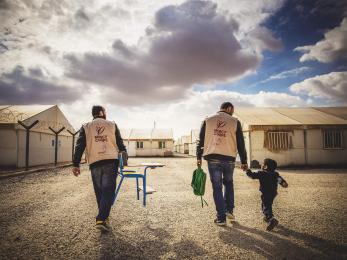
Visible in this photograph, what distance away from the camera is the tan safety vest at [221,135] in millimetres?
3999

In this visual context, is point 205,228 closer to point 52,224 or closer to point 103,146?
point 103,146

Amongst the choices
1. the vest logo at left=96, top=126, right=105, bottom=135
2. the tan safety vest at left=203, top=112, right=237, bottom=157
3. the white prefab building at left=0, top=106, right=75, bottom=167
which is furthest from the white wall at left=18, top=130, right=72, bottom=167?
the tan safety vest at left=203, top=112, right=237, bottom=157

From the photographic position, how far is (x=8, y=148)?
14.8m

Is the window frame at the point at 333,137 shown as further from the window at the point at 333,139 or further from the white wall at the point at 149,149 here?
the white wall at the point at 149,149

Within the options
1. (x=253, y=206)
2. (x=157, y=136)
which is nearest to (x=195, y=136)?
(x=157, y=136)

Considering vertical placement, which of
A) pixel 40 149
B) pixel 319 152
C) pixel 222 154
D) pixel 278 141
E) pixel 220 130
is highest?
pixel 220 130

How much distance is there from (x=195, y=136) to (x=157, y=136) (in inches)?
244

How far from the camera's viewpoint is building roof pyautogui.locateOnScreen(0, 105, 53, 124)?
15.2m

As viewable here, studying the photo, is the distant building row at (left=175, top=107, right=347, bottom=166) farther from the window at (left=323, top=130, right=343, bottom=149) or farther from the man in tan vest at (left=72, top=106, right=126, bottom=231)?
the man in tan vest at (left=72, top=106, right=126, bottom=231)

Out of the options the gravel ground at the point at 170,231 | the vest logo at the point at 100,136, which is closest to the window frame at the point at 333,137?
the gravel ground at the point at 170,231

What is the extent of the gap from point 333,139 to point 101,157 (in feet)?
54.0

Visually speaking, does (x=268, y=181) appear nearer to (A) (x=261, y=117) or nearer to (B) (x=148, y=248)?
(B) (x=148, y=248)

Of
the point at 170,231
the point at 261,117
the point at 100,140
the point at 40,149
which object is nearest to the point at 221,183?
the point at 170,231

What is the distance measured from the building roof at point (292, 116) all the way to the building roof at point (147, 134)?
755 inches
